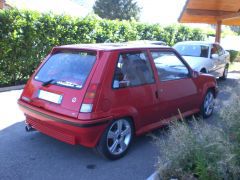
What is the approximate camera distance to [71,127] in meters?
4.31

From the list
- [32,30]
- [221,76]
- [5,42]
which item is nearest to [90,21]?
[32,30]

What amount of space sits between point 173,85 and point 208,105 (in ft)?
Answer: 5.74

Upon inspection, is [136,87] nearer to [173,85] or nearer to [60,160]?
[173,85]

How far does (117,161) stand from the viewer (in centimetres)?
478

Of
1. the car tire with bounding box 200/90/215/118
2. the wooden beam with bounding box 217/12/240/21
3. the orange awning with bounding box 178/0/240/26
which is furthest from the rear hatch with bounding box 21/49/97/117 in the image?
the wooden beam with bounding box 217/12/240/21

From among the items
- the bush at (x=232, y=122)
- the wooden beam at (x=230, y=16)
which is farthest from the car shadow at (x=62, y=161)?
the wooden beam at (x=230, y=16)

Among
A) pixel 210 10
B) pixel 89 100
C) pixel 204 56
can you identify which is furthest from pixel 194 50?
pixel 89 100

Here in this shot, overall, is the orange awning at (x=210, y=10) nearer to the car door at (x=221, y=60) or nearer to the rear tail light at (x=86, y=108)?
the car door at (x=221, y=60)

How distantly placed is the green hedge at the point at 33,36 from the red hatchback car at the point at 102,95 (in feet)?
17.4

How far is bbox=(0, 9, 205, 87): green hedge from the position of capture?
10.0 metres

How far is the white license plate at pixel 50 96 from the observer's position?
456cm

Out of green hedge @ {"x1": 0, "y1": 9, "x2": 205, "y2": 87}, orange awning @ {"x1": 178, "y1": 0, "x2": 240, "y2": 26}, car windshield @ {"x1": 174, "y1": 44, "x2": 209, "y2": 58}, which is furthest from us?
orange awning @ {"x1": 178, "y1": 0, "x2": 240, "y2": 26}

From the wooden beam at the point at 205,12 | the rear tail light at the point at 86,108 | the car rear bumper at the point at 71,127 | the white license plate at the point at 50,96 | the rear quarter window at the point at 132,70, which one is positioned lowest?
the car rear bumper at the point at 71,127

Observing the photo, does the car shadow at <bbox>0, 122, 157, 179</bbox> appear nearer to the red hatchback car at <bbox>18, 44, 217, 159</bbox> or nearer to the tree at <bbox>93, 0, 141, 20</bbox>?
the red hatchback car at <bbox>18, 44, 217, 159</bbox>
